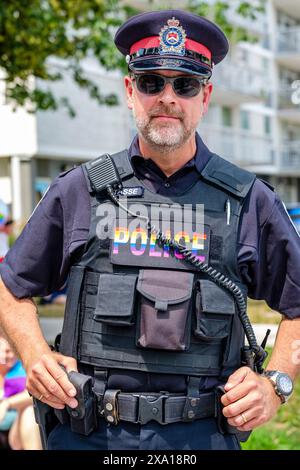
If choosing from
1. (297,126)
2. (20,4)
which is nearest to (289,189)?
(297,126)

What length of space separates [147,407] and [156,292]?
1.14 ft

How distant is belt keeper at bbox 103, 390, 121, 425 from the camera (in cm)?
208

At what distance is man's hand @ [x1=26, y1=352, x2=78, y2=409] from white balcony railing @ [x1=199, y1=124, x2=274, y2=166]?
22.4 meters

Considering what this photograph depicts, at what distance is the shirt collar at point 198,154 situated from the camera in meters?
2.31

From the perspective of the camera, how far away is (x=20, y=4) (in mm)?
8391

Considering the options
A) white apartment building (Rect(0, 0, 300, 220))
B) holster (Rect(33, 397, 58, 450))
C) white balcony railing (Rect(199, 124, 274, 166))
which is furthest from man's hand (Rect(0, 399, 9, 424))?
white balcony railing (Rect(199, 124, 274, 166))

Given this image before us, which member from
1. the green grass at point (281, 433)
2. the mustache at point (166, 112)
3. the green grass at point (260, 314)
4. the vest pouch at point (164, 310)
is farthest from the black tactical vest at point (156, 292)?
the green grass at point (260, 314)

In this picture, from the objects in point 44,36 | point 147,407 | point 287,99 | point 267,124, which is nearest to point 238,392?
point 147,407

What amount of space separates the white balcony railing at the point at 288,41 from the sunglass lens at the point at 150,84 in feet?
110

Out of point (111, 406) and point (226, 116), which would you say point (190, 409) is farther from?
point (226, 116)

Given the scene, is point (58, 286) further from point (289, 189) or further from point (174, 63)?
point (289, 189)

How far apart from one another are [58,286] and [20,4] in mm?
6852

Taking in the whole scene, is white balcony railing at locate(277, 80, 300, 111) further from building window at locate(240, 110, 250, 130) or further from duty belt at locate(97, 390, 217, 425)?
duty belt at locate(97, 390, 217, 425)

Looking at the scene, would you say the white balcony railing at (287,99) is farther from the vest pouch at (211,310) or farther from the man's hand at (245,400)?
the man's hand at (245,400)
